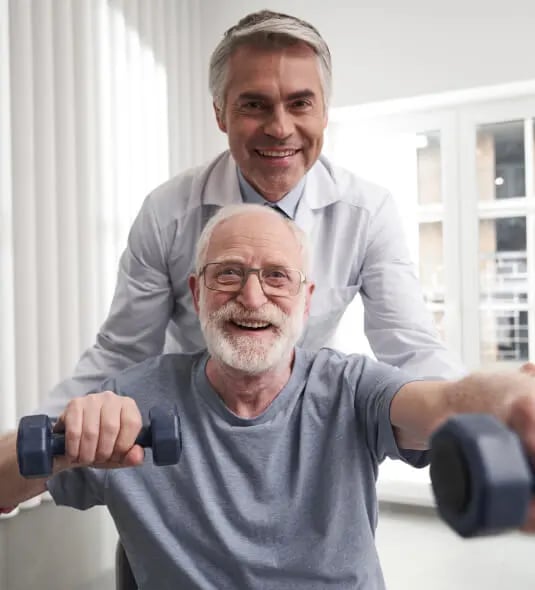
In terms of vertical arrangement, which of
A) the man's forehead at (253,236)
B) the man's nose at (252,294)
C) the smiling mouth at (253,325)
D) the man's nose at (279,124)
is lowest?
the smiling mouth at (253,325)

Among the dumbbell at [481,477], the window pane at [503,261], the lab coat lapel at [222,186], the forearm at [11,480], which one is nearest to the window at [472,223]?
the window pane at [503,261]

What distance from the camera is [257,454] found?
1.40 m

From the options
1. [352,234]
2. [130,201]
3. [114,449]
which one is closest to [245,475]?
[114,449]

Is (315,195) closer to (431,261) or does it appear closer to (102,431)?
(102,431)

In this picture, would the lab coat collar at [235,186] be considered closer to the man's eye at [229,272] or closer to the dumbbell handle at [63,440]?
the man's eye at [229,272]

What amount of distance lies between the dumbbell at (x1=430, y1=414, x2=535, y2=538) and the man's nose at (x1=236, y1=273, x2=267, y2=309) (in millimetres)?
973

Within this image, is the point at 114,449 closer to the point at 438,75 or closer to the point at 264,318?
the point at 264,318

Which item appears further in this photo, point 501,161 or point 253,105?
point 501,161

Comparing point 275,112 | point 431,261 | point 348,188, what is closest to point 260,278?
point 275,112

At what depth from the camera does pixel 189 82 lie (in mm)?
3605

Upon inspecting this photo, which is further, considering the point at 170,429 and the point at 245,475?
the point at 245,475

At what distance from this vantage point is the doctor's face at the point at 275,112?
1552mm

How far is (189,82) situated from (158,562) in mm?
2744

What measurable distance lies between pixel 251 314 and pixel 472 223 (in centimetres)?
234
